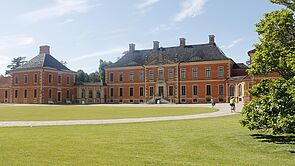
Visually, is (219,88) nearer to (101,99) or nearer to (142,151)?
(101,99)

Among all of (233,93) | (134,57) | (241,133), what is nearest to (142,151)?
(241,133)

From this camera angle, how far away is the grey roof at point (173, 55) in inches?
2154

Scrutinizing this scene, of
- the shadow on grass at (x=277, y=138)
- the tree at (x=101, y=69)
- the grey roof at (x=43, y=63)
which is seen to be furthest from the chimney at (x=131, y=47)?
the shadow on grass at (x=277, y=138)

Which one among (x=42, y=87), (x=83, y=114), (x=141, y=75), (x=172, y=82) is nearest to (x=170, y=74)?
(x=172, y=82)

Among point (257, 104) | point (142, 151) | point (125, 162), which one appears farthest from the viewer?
point (257, 104)

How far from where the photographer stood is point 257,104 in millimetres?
10094

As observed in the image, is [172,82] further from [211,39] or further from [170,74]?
[211,39]

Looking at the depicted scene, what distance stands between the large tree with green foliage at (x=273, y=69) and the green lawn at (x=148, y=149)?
0.74 m

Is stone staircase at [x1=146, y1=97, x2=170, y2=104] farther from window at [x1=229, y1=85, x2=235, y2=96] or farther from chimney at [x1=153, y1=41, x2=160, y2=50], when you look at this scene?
window at [x1=229, y1=85, x2=235, y2=96]

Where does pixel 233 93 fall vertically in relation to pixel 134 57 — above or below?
below

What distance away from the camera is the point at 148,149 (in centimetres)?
859

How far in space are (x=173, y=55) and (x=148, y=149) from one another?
49822 mm

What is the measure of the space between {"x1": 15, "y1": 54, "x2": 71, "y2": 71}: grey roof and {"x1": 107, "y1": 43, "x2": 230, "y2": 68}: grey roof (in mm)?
10219

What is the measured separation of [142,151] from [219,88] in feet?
152
